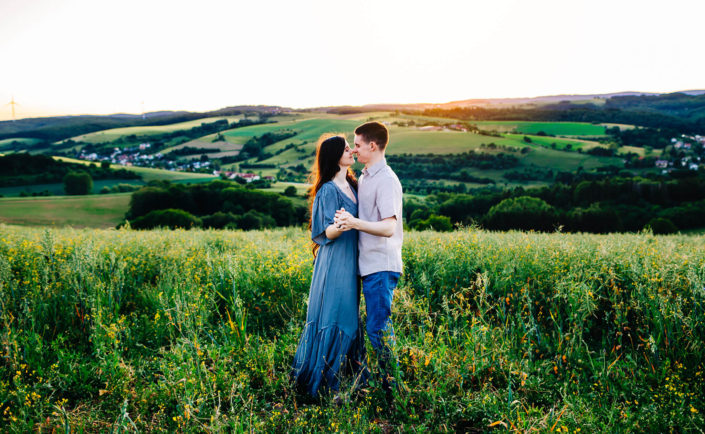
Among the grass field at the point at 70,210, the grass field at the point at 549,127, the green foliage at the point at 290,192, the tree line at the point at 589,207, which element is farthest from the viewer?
the grass field at the point at 549,127

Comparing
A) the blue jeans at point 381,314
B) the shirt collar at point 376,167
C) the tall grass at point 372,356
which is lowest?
the tall grass at point 372,356

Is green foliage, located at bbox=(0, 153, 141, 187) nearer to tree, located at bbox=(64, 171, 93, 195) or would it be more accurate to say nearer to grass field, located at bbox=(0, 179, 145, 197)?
grass field, located at bbox=(0, 179, 145, 197)

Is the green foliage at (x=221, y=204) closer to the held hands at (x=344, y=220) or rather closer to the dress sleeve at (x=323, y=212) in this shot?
the dress sleeve at (x=323, y=212)

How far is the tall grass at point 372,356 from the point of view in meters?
3.31

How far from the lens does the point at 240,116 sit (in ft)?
500

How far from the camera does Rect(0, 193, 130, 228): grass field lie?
4209 cm

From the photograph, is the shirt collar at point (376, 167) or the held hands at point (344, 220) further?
the shirt collar at point (376, 167)

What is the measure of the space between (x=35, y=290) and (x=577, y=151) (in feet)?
344

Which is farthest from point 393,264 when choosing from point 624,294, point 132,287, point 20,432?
point 132,287

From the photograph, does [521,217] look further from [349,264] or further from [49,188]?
[49,188]

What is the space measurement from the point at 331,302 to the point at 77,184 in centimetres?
7739

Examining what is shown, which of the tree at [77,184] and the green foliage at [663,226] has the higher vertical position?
the tree at [77,184]

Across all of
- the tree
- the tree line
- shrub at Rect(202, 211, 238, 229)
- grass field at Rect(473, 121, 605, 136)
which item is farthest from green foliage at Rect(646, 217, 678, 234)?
grass field at Rect(473, 121, 605, 136)

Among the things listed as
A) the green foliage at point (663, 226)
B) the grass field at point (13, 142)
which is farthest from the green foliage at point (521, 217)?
the grass field at point (13, 142)
